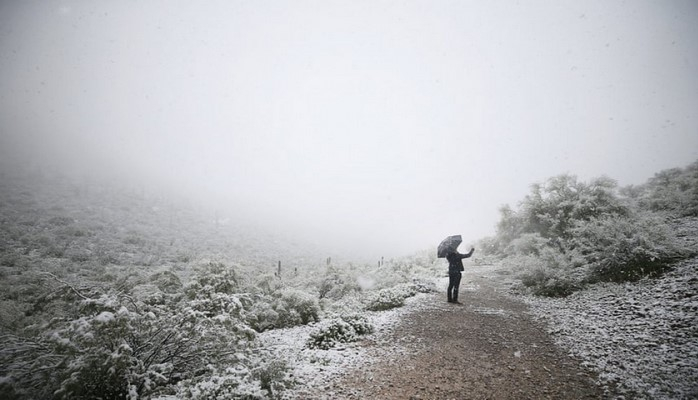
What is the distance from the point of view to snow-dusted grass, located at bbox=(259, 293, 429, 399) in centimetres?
500

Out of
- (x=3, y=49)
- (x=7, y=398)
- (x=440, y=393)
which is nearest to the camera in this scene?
(x=7, y=398)

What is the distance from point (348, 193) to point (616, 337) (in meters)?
101

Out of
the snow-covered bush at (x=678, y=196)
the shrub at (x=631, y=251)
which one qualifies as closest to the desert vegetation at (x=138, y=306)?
the shrub at (x=631, y=251)

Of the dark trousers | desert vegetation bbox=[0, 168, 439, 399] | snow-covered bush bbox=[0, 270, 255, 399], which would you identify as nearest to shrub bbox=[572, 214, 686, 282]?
the dark trousers

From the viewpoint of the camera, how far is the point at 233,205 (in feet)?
178

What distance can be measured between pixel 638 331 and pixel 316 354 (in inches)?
278

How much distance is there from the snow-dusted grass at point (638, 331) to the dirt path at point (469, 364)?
0.47 m

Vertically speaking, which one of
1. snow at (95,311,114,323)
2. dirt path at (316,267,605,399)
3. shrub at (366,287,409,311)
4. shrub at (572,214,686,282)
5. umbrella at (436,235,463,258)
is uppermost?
shrub at (572,214,686,282)

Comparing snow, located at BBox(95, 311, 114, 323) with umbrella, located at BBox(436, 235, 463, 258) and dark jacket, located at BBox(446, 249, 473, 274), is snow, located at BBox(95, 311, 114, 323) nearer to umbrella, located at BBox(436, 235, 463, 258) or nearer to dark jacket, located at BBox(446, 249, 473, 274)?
dark jacket, located at BBox(446, 249, 473, 274)

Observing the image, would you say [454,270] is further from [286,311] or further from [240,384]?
[240,384]

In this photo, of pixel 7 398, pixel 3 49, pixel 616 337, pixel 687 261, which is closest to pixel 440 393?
pixel 616 337

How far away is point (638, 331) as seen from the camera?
17.9 ft

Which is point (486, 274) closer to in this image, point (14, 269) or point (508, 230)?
point (508, 230)

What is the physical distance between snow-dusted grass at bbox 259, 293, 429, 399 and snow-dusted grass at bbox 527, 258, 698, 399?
14.1 feet
